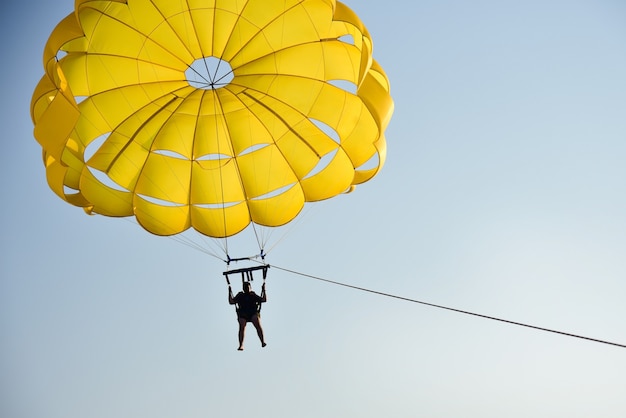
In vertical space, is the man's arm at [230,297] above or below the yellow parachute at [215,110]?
below

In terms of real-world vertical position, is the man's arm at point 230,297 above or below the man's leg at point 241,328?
above

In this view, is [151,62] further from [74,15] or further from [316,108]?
[316,108]

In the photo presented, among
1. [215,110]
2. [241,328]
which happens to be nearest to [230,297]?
[241,328]

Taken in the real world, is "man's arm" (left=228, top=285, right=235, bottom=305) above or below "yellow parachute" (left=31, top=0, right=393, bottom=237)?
below

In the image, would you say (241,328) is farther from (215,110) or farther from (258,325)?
(215,110)

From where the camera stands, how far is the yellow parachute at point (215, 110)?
431 inches

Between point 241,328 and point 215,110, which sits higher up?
point 215,110

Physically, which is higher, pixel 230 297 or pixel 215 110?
pixel 215 110

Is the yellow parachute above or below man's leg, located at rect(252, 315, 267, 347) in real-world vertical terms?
above

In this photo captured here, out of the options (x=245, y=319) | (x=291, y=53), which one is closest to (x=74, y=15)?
(x=291, y=53)

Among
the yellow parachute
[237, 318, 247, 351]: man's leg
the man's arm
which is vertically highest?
the yellow parachute

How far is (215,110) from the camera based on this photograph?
466 inches

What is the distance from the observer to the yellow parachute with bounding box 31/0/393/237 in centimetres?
1095

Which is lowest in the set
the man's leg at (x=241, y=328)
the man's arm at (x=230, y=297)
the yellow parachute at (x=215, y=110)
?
the man's leg at (x=241, y=328)
